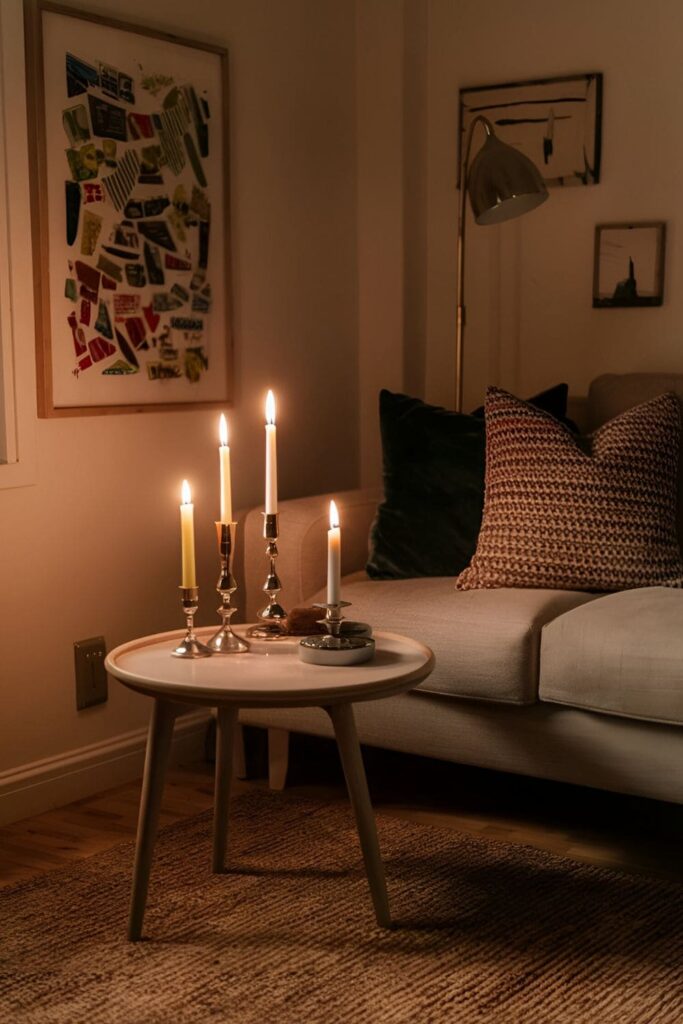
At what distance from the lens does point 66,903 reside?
230cm

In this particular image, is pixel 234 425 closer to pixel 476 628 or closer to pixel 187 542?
pixel 476 628

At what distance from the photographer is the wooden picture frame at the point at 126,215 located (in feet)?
9.03

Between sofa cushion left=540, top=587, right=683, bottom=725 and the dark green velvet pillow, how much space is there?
1.58 ft

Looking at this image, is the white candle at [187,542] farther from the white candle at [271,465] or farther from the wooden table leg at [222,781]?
the wooden table leg at [222,781]

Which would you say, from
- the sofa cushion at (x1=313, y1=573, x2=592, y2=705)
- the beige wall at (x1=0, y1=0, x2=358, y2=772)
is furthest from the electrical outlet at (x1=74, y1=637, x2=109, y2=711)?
the sofa cushion at (x1=313, y1=573, x2=592, y2=705)

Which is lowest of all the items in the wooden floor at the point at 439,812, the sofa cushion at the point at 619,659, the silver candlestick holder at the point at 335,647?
the wooden floor at the point at 439,812

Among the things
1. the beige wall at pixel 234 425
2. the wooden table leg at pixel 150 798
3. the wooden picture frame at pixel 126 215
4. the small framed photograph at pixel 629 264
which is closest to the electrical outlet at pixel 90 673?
the beige wall at pixel 234 425

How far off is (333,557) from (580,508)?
789mm

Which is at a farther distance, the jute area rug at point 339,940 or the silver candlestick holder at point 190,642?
the silver candlestick holder at point 190,642

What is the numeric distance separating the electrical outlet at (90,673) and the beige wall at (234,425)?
2 cm

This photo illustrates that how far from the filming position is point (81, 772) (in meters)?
2.93

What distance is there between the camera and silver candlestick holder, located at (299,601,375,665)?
2.12 meters

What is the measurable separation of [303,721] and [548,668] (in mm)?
613

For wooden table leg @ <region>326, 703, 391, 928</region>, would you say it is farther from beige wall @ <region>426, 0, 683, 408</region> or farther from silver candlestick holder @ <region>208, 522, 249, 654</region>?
beige wall @ <region>426, 0, 683, 408</region>
